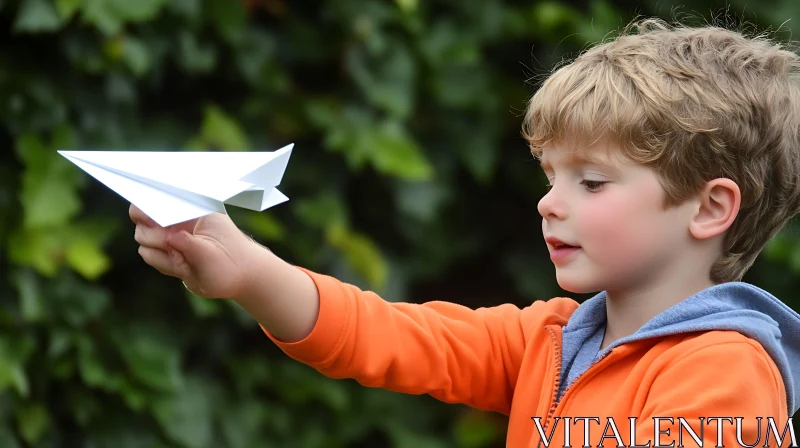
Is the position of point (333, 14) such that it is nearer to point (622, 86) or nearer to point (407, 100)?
point (407, 100)

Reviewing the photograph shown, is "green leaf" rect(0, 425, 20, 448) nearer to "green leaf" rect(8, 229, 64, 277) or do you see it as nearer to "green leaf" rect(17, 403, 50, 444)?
"green leaf" rect(17, 403, 50, 444)

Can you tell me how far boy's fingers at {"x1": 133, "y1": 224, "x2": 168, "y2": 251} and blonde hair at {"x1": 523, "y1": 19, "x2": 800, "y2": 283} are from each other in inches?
22.4

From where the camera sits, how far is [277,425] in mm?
2568

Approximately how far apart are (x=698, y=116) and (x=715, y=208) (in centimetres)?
13

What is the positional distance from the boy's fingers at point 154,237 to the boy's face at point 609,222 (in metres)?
0.52

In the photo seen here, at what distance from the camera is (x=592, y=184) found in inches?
56.2

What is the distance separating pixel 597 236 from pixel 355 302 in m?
0.35

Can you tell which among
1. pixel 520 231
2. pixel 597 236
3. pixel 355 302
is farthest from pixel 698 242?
pixel 520 231

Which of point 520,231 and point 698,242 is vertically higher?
point 520,231

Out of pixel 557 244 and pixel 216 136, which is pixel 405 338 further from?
pixel 216 136

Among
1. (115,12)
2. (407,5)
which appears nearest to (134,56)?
(115,12)

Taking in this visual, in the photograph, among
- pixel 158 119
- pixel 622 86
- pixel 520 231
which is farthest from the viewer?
pixel 520 231

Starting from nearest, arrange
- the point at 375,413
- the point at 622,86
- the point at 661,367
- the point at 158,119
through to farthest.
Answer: the point at 661,367 → the point at 622,86 → the point at 158,119 → the point at 375,413

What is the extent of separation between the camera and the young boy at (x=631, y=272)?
1.32m
